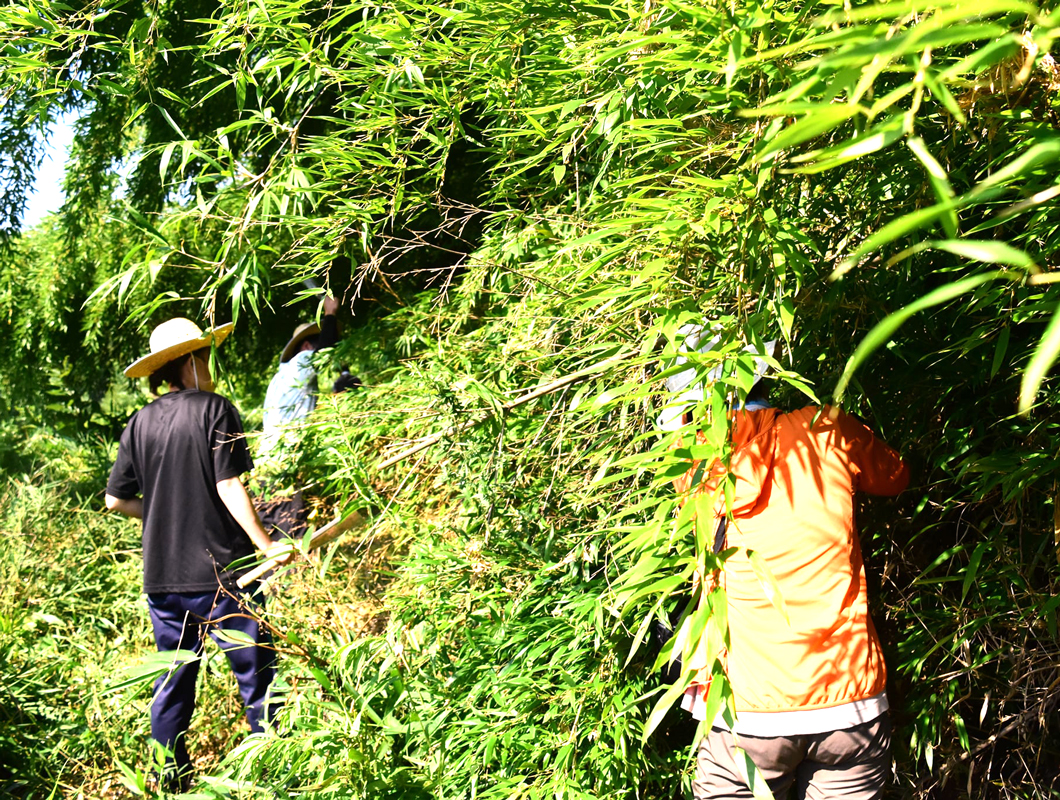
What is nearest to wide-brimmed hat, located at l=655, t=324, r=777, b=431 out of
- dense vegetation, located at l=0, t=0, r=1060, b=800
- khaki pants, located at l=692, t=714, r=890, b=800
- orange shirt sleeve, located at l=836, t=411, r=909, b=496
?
dense vegetation, located at l=0, t=0, r=1060, b=800

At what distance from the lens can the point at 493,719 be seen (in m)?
2.31

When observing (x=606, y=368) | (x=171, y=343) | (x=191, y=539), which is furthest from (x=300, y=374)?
(x=606, y=368)

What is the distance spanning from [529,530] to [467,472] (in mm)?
246

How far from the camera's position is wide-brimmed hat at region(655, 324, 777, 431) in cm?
144

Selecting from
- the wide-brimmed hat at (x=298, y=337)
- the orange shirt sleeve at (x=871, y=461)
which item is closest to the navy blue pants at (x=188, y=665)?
the wide-brimmed hat at (x=298, y=337)

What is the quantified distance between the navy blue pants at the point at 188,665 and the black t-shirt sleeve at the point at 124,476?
17.3 inches

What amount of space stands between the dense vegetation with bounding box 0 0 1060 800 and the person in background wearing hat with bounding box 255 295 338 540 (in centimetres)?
27

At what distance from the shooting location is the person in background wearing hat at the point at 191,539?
3062 millimetres

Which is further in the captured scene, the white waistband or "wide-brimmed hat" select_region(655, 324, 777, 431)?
the white waistband

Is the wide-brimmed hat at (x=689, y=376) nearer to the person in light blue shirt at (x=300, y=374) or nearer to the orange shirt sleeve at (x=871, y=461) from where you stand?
the orange shirt sleeve at (x=871, y=461)

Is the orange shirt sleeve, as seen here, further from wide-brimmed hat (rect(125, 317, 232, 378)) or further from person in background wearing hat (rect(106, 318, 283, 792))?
wide-brimmed hat (rect(125, 317, 232, 378))

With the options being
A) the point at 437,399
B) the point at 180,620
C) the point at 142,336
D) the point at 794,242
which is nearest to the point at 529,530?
the point at 437,399

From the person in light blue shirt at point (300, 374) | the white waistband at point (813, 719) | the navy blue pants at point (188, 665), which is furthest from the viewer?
the person in light blue shirt at point (300, 374)

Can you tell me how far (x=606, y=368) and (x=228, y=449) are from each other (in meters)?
1.72
